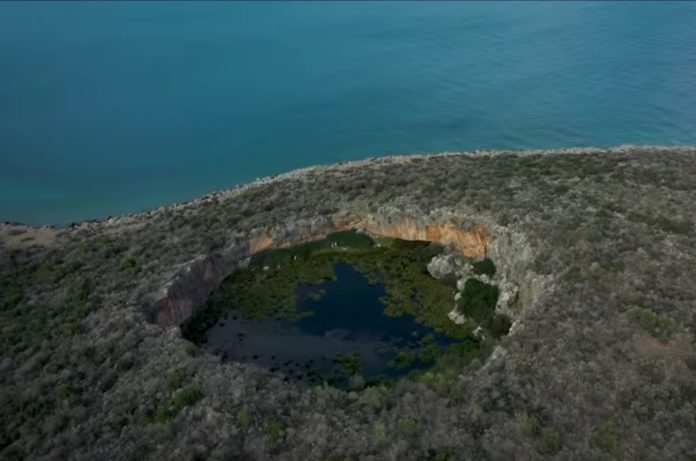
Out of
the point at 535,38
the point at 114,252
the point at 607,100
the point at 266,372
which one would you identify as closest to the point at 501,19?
the point at 535,38

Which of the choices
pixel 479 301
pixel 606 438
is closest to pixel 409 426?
pixel 606 438

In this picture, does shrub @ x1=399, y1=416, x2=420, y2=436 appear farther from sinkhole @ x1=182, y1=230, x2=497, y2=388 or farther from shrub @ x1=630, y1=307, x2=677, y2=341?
shrub @ x1=630, y1=307, x2=677, y2=341

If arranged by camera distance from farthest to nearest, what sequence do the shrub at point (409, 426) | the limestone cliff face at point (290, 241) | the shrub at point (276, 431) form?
the limestone cliff face at point (290, 241)
the shrub at point (276, 431)
the shrub at point (409, 426)

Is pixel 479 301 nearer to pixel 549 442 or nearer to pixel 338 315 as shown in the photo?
pixel 338 315

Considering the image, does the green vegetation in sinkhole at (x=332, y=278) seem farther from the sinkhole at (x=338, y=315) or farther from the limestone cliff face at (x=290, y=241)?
the limestone cliff face at (x=290, y=241)

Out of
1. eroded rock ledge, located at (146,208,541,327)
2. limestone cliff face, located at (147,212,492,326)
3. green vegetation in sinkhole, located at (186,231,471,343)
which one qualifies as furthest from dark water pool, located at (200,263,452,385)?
eroded rock ledge, located at (146,208,541,327)

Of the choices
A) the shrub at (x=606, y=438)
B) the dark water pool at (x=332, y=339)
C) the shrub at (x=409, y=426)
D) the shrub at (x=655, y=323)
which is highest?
the shrub at (x=655, y=323)

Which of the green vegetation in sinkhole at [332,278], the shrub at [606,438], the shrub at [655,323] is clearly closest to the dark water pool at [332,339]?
the green vegetation in sinkhole at [332,278]
